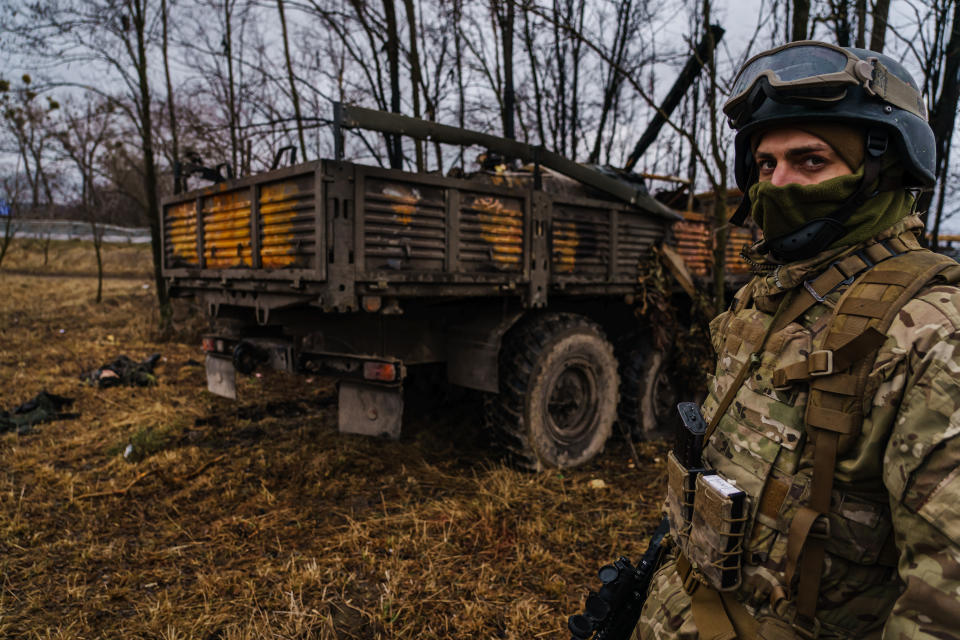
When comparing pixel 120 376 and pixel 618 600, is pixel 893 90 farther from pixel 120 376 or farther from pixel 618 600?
pixel 120 376

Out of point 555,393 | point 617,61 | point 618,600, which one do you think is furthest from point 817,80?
point 617,61

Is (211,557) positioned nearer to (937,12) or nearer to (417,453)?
(417,453)

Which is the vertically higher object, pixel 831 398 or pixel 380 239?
pixel 380 239

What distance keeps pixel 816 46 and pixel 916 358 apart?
758mm

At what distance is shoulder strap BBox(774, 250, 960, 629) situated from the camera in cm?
102

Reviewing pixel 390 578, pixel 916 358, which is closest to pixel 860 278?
pixel 916 358

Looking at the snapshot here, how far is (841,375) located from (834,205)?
374 millimetres

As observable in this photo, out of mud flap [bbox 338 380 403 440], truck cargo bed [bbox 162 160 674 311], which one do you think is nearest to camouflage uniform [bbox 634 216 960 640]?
truck cargo bed [bbox 162 160 674 311]

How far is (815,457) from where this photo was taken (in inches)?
42.2

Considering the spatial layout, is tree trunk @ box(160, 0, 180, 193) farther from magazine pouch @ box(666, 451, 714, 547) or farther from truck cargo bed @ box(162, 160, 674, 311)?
magazine pouch @ box(666, 451, 714, 547)

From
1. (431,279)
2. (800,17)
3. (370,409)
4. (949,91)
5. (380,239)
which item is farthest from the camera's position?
(949,91)

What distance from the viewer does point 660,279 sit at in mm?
5285

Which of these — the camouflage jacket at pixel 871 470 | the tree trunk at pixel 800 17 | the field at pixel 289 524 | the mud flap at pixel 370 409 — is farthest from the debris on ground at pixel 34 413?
the tree trunk at pixel 800 17

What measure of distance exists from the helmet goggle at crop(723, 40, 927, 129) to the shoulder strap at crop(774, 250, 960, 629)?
0.36 metres
